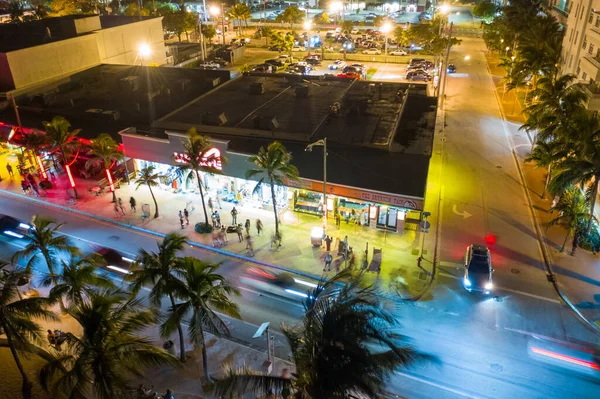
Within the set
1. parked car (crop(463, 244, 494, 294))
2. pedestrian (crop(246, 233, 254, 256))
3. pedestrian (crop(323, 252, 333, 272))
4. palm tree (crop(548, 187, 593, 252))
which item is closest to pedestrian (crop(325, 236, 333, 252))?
pedestrian (crop(323, 252, 333, 272))

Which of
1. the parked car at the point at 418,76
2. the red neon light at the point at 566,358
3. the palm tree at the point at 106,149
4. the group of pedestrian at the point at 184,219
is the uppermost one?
the palm tree at the point at 106,149

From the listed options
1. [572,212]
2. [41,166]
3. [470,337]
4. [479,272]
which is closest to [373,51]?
[572,212]

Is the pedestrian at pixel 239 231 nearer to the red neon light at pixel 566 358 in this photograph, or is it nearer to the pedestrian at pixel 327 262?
the pedestrian at pixel 327 262

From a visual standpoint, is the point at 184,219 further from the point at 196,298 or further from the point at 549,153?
the point at 549,153

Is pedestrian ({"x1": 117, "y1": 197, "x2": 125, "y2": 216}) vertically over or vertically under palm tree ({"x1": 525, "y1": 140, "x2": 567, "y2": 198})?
under

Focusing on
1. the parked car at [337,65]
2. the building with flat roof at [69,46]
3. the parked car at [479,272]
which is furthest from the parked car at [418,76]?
the parked car at [479,272]

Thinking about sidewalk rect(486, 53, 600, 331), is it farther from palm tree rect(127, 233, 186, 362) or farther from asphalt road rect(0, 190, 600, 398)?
palm tree rect(127, 233, 186, 362)

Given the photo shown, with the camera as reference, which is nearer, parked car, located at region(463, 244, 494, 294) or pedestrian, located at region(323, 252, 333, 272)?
parked car, located at region(463, 244, 494, 294)
